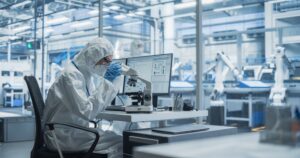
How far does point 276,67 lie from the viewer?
5.73m

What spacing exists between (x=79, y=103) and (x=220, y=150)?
1130mm

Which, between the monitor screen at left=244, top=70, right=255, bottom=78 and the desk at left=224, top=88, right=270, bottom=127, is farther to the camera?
the monitor screen at left=244, top=70, right=255, bottom=78

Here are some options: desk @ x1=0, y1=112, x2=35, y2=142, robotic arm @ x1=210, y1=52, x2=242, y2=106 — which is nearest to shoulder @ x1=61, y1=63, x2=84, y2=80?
desk @ x1=0, y1=112, x2=35, y2=142

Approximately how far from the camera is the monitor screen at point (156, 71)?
2.09 metres

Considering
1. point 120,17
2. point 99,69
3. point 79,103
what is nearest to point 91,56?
point 99,69

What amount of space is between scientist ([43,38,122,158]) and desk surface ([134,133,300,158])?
1.06m

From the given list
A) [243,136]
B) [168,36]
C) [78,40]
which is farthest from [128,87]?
[78,40]

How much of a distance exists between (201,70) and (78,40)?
8579mm

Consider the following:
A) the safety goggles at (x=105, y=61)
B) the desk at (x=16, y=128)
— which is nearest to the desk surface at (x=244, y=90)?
the desk at (x=16, y=128)

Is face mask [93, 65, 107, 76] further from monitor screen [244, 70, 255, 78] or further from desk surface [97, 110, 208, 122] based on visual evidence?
monitor screen [244, 70, 255, 78]

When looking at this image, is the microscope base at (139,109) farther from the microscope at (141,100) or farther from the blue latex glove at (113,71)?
the blue latex glove at (113,71)

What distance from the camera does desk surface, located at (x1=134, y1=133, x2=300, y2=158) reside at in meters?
0.63

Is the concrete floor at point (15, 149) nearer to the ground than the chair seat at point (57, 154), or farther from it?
nearer to the ground

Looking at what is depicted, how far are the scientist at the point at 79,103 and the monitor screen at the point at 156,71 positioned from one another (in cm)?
40
